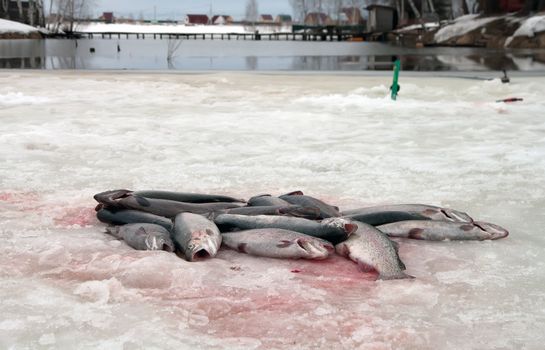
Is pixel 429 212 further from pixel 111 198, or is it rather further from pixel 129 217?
pixel 111 198

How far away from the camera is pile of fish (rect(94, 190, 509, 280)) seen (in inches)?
167

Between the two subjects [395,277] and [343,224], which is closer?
[395,277]

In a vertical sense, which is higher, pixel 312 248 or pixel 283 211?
pixel 283 211

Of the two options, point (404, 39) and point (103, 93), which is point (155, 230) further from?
point (404, 39)

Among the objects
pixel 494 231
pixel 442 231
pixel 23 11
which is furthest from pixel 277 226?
pixel 23 11

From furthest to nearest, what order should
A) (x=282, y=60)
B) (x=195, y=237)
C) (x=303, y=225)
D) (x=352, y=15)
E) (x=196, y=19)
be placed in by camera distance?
(x=196, y=19) → (x=352, y=15) → (x=282, y=60) → (x=303, y=225) → (x=195, y=237)

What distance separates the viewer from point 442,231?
4.75 metres

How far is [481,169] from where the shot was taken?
719 centimetres

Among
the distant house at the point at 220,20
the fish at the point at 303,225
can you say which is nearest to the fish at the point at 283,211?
the fish at the point at 303,225

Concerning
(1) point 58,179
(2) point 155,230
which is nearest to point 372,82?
(1) point 58,179

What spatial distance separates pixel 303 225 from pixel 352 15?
126092 mm

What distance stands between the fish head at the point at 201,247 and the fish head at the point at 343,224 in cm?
78

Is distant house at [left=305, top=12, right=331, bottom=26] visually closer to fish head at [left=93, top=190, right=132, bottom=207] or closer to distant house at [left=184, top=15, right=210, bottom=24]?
distant house at [left=184, top=15, right=210, bottom=24]

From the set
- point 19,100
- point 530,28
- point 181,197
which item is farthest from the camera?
point 530,28
